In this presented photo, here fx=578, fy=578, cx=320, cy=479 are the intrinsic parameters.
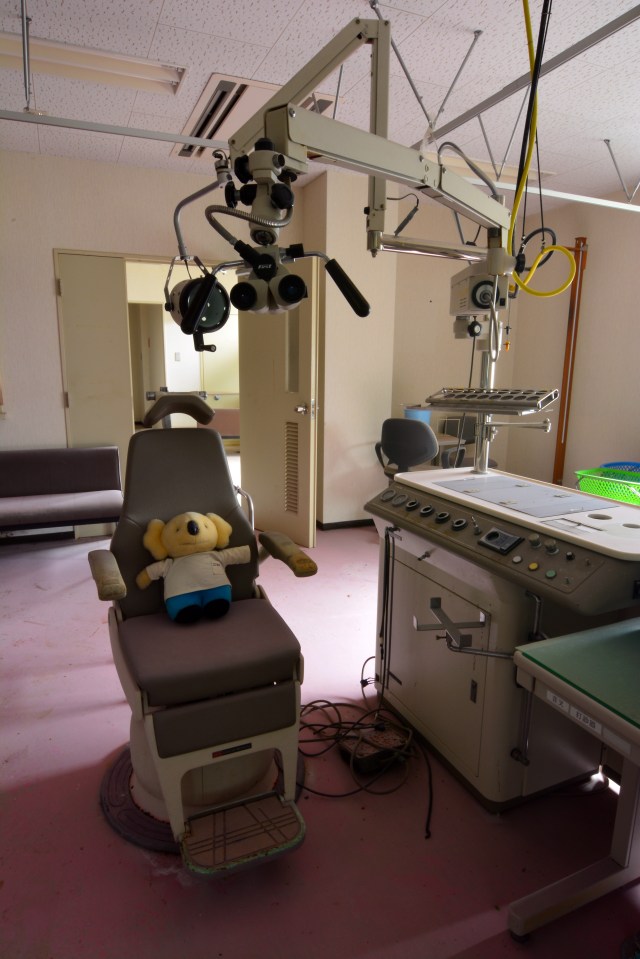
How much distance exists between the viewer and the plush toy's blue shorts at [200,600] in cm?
178

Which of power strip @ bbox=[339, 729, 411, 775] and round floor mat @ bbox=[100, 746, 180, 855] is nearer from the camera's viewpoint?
round floor mat @ bbox=[100, 746, 180, 855]

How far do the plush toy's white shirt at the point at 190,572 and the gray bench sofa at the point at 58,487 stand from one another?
6.24 ft

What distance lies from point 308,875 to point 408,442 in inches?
→ 107

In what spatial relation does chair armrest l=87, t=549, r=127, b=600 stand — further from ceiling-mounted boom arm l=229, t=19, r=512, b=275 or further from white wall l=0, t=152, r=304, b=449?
white wall l=0, t=152, r=304, b=449

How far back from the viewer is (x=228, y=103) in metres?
3.00

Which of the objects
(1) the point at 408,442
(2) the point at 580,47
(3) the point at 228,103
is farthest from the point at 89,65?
(1) the point at 408,442

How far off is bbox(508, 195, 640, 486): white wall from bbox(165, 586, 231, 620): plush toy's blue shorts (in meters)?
3.57

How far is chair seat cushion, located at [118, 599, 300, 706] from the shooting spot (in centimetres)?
148

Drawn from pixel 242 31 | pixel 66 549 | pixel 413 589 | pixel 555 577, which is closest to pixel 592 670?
pixel 555 577

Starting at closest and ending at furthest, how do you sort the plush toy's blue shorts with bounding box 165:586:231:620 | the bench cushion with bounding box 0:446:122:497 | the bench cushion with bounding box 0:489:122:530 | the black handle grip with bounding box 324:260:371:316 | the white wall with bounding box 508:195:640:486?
the black handle grip with bounding box 324:260:371:316
the plush toy's blue shorts with bounding box 165:586:231:620
the bench cushion with bounding box 0:489:122:530
the bench cushion with bounding box 0:446:122:497
the white wall with bounding box 508:195:640:486

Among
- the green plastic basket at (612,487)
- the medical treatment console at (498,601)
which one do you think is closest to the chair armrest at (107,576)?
the medical treatment console at (498,601)

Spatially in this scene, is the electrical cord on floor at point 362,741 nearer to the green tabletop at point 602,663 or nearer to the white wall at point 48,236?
the green tabletop at point 602,663

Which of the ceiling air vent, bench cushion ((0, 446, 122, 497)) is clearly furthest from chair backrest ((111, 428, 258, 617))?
bench cushion ((0, 446, 122, 497))

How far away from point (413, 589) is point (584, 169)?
11.4 feet
